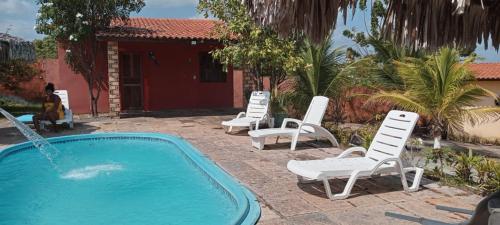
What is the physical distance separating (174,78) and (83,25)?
4.68 m

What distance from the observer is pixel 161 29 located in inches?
708

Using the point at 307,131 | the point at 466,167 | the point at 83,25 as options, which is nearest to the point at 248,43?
the point at 307,131

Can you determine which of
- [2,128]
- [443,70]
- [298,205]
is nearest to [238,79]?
[2,128]

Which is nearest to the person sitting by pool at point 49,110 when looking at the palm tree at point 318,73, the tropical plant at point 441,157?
the palm tree at point 318,73

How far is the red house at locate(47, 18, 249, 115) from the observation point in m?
16.2

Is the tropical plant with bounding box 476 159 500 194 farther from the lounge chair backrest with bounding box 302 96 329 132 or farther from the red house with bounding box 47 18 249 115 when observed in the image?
the red house with bounding box 47 18 249 115

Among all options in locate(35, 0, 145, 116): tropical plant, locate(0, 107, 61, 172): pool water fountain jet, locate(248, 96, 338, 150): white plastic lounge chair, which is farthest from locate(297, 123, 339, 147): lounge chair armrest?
locate(35, 0, 145, 116): tropical plant

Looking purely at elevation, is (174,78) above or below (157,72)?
below

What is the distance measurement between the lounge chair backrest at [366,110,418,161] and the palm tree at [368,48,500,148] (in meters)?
4.06

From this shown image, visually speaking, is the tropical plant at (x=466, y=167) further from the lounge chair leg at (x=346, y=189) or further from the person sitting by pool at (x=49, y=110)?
the person sitting by pool at (x=49, y=110)

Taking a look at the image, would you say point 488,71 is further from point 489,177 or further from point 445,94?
point 489,177

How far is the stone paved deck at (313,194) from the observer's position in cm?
487

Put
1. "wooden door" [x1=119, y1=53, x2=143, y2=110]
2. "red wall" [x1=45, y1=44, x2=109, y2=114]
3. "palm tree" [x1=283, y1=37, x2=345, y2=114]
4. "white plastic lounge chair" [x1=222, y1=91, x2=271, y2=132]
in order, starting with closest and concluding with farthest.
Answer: "white plastic lounge chair" [x1=222, y1=91, x2=271, y2=132] → "palm tree" [x1=283, y1=37, x2=345, y2=114] → "red wall" [x1=45, y1=44, x2=109, y2=114] → "wooden door" [x1=119, y1=53, x2=143, y2=110]

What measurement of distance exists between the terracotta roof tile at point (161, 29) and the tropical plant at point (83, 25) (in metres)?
0.57
